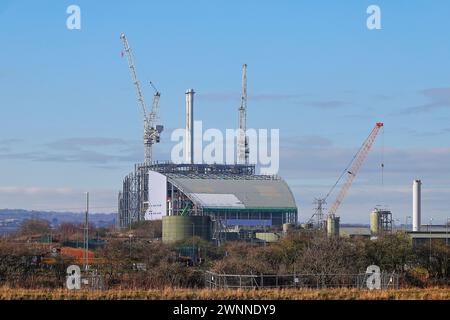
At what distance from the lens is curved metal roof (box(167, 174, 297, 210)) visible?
15175 cm

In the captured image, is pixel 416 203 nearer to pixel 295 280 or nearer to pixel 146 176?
pixel 146 176

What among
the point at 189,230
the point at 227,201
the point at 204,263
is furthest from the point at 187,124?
the point at 204,263

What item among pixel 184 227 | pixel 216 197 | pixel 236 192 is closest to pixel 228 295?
pixel 184 227

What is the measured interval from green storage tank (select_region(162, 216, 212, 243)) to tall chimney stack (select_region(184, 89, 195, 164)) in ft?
120

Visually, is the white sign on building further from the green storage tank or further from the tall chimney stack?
the green storage tank

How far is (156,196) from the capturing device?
160125 millimetres

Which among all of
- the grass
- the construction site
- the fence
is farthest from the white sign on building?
the grass

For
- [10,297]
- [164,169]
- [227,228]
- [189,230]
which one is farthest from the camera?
[164,169]

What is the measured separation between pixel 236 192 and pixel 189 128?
793 inches

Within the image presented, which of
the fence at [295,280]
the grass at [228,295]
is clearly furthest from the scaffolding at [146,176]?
the grass at [228,295]
